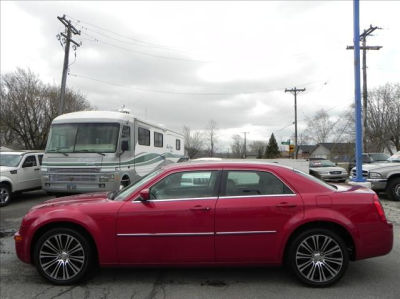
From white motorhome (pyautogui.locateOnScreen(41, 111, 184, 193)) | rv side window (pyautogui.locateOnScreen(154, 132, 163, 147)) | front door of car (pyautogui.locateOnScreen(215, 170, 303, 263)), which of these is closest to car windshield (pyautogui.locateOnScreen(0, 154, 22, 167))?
white motorhome (pyautogui.locateOnScreen(41, 111, 184, 193))

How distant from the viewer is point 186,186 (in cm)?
488

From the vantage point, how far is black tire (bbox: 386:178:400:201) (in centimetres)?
1213

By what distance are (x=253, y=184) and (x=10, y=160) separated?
11.4 meters

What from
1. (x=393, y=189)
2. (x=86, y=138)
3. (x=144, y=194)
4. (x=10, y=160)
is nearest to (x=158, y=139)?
(x=86, y=138)

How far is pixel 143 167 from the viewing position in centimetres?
1334

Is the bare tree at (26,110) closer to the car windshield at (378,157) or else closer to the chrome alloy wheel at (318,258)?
the car windshield at (378,157)

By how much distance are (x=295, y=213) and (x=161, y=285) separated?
1.87 m

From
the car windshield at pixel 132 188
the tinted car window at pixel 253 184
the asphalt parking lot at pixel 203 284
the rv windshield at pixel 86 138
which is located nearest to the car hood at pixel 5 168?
the rv windshield at pixel 86 138

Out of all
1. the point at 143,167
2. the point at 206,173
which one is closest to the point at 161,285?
the point at 206,173

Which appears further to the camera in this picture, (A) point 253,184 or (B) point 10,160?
(B) point 10,160

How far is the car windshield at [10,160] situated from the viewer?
13245 millimetres

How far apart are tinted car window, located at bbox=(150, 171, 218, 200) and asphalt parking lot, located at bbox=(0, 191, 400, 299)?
1.11 meters

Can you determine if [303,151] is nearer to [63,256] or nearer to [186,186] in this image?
[186,186]

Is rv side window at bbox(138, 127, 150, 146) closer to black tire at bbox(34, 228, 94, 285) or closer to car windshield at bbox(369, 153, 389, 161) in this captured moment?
black tire at bbox(34, 228, 94, 285)
